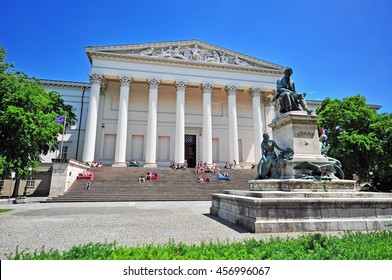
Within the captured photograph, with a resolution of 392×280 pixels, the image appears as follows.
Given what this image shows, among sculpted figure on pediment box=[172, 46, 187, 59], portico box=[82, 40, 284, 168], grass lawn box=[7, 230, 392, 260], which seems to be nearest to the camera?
grass lawn box=[7, 230, 392, 260]

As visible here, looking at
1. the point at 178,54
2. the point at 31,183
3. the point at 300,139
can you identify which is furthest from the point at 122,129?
the point at 300,139

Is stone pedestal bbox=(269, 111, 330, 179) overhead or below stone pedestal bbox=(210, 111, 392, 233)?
overhead

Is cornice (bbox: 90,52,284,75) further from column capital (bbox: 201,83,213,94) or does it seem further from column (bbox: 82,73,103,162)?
column (bbox: 82,73,103,162)

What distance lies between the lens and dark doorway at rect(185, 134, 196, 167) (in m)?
38.7

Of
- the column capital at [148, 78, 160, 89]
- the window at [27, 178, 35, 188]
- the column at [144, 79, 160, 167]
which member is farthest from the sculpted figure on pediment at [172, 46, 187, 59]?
the window at [27, 178, 35, 188]

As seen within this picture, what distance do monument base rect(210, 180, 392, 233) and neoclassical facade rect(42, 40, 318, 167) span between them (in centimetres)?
2457

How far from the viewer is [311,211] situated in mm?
6363

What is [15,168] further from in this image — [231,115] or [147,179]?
[231,115]

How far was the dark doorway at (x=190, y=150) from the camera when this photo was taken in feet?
127

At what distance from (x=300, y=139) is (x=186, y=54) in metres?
31.4

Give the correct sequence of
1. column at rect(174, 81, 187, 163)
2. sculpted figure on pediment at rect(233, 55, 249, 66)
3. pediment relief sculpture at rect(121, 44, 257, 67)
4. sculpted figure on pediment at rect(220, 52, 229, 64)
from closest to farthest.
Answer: column at rect(174, 81, 187, 163), pediment relief sculpture at rect(121, 44, 257, 67), sculpted figure on pediment at rect(220, 52, 229, 64), sculpted figure on pediment at rect(233, 55, 249, 66)

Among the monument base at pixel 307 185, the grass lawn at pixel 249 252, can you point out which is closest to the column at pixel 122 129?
the monument base at pixel 307 185

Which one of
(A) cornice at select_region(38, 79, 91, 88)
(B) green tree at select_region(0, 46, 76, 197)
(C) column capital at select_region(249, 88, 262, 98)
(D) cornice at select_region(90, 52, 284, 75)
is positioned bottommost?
(B) green tree at select_region(0, 46, 76, 197)

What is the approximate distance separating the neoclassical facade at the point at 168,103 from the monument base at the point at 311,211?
80.6 feet
